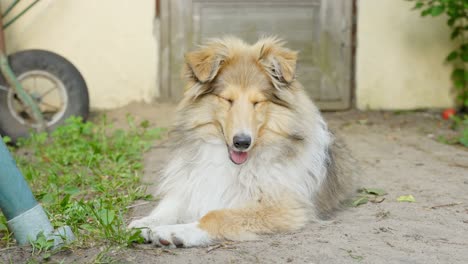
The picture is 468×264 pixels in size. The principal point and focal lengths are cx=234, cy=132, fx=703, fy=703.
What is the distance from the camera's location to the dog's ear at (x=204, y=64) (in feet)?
14.5

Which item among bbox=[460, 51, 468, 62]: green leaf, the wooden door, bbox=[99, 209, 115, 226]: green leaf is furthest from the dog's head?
bbox=[460, 51, 468, 62]: green leaf

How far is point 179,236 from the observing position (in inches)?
157

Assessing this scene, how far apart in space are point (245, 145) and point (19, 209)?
1368 millimetres

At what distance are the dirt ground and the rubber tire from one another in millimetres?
1261

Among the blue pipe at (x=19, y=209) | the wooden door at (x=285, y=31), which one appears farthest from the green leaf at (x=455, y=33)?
the blue pipe at (x=19, y=209)

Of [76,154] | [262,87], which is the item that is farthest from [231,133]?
[76,154]

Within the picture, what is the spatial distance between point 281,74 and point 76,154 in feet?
8.89

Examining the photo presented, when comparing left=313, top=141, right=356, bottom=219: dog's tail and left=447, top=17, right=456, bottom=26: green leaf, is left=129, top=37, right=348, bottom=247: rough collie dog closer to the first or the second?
left=313, top=141, right=356, bottom=219: dog's tail

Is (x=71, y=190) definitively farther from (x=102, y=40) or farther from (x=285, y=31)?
(x=285, y=31)

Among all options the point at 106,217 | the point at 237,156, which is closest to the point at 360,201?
the point at 237,156

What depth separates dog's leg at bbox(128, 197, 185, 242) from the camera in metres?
4.30

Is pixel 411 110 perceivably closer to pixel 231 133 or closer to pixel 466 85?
pixel 466 85

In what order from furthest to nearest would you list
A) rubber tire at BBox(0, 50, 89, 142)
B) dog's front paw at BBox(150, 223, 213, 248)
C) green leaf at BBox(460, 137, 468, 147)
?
1. rubber tire at BBox(0, 50, 89, 142)
2. green leaf at BBox(460, 137, 468, 147)
3. dog's front paw at BBox(150, 223, 213, 248)

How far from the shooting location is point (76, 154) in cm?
644
